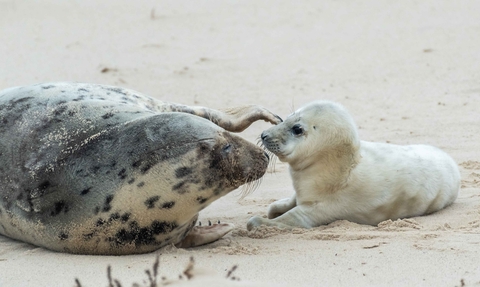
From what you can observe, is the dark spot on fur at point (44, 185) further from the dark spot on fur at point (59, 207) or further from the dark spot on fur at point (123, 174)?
the dark spot on fur at point (123, 174)

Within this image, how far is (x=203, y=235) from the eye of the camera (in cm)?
457

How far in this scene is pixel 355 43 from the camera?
959 cm

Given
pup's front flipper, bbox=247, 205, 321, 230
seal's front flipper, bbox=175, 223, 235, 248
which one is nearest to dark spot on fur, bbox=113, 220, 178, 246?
seal's front flipper, bbox=175, 223, 235, 248

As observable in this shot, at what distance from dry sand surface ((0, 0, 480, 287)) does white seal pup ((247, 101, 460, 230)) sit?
99mm

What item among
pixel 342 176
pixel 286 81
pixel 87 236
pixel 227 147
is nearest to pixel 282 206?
pixel 342 176

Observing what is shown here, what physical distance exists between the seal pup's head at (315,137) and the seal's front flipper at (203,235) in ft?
1.70

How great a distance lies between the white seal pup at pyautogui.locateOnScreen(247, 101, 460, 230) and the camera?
4.71 m

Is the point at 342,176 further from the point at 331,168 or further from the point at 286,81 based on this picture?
the point at 286,81

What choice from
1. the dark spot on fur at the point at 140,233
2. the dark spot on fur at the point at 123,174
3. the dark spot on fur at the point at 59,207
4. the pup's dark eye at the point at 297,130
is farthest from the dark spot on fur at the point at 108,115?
the pup's dark eye at the point at 297,130

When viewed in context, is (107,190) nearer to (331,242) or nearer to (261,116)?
(331,242)

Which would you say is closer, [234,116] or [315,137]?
[315,137]

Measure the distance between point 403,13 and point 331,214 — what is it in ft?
20.9

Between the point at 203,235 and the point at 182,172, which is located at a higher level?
the point at 182,172

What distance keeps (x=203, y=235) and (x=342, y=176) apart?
0.82 metres
